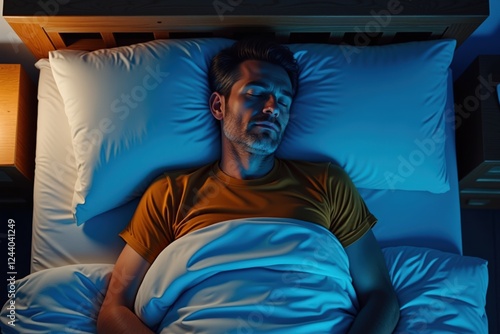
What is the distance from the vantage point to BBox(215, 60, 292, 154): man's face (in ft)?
5.34

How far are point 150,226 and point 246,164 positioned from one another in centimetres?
31

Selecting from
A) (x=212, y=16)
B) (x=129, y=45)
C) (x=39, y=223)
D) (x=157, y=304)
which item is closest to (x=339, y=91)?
(x=212, y=16)

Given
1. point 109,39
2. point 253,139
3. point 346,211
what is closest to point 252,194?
point 253,139

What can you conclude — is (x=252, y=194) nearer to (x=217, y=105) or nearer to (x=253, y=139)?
(x=253, y=139)

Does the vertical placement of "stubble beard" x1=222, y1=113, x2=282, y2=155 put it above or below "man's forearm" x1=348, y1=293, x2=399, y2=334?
above

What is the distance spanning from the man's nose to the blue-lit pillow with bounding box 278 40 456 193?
179mm

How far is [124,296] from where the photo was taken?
154cm

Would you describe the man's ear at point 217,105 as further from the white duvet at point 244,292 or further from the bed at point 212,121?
the white duvet at point 244,292

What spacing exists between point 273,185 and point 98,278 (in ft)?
1.75

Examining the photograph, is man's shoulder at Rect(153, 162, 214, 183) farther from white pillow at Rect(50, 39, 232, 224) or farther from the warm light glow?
the warm light glow

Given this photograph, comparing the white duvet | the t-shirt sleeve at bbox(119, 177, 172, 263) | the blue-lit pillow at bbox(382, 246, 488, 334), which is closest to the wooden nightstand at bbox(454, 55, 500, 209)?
the blue-lit pillow at bbox(382, 246, 488, 334)

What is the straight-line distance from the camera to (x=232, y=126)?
168cm

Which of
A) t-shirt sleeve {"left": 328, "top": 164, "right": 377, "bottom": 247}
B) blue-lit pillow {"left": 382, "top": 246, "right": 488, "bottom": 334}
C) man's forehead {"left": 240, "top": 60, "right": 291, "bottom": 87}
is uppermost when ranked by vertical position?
man's forehead {"left": 240, "top": 60, "right": 291, "bottom": 87}
